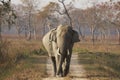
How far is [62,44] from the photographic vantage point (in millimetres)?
13281

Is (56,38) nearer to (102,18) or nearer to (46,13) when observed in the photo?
(46,13)

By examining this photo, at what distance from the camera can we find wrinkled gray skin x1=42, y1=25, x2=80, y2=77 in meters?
13.4

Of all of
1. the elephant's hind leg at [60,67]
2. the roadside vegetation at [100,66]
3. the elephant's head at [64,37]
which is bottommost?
the roadside vegetation at [100,66]

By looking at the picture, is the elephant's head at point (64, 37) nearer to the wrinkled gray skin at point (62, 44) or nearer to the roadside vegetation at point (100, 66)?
the wrinkled gray skin at point (62, 44)

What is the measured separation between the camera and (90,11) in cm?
7881

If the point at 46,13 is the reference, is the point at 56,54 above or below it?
above

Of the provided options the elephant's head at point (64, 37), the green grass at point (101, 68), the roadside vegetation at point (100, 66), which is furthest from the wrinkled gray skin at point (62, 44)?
the green grass at point (101, 68)

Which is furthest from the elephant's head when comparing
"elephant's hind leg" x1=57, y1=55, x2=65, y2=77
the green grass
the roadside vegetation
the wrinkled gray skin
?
the green grass

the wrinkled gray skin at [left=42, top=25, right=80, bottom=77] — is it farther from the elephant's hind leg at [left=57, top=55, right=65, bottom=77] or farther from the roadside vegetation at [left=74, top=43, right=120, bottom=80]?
the roadside vegetation at [left=74, top=43, right=120, bottom=80]

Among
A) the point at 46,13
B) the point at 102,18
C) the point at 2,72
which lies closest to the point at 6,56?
the point at 2,72

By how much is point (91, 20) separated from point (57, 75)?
2561 inches

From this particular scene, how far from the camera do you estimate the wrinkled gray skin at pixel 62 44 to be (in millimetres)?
13359

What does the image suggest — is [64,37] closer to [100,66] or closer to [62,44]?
[62,44]

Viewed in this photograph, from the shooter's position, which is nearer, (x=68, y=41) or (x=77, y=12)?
(x=68, y=41)
